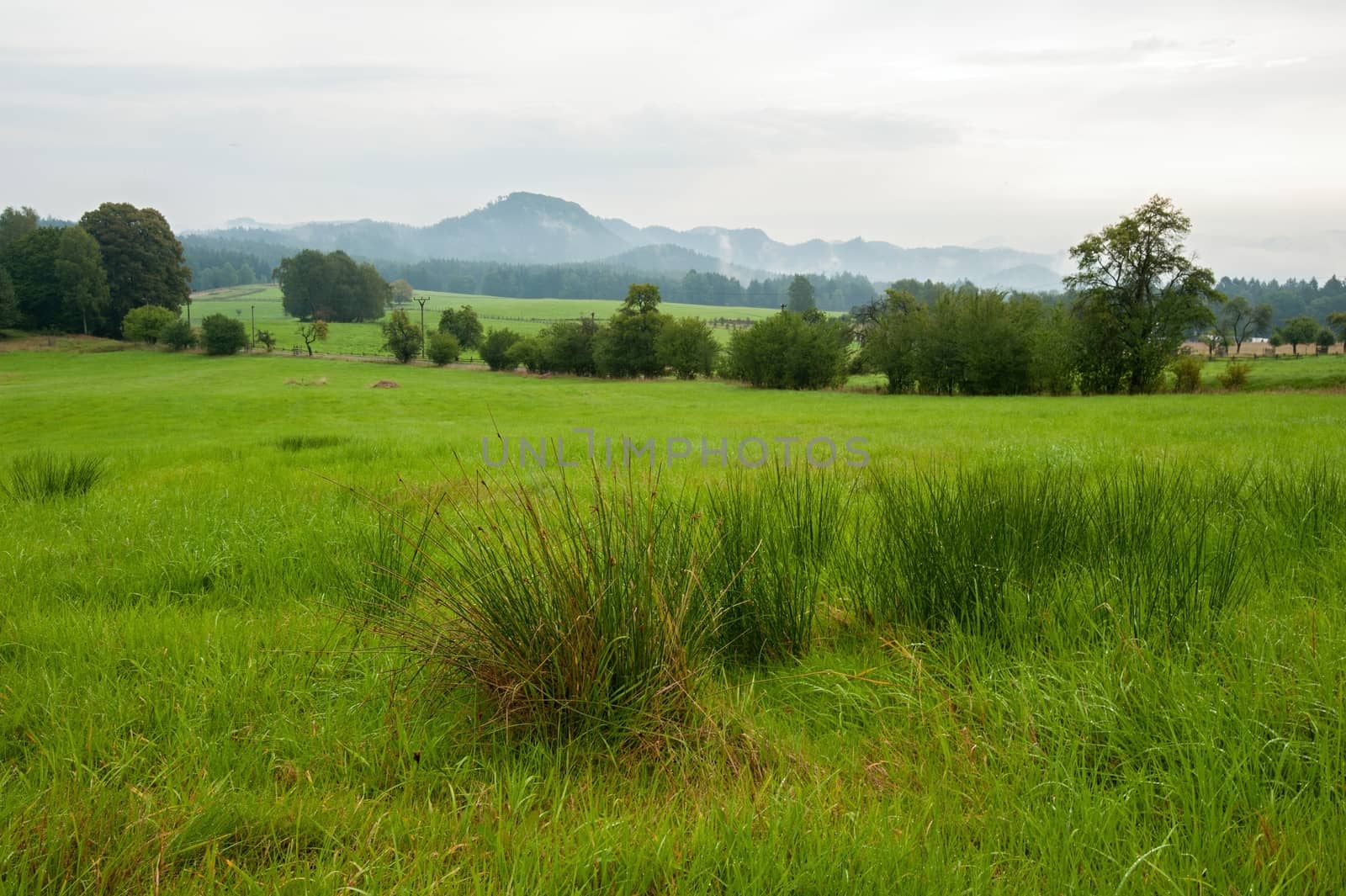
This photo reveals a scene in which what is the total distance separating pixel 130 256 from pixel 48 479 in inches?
3805

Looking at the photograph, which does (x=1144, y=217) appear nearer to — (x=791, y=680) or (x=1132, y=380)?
(x=1132, y=380)

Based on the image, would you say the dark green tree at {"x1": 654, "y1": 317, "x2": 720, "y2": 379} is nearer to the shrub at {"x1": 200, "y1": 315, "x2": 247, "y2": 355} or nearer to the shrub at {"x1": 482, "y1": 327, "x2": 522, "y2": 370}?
the shrub at {"x1": 482, "y1": 327, "x2": 522, "y2": 370}

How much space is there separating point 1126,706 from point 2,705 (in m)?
4.06

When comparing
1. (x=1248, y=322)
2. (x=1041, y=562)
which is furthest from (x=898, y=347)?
(x=1248, y=322)

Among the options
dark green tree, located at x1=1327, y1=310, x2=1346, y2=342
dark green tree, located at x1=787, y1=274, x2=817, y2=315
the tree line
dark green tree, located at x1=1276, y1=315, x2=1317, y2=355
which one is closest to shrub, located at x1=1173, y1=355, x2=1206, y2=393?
dark green tree, located at x1=1276, y1=315, x2=1317, y2=355

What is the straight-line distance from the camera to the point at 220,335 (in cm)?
7381

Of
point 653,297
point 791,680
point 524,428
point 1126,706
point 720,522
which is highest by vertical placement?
point 653,297

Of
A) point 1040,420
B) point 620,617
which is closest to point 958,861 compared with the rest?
point 620,617

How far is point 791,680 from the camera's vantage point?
284cm

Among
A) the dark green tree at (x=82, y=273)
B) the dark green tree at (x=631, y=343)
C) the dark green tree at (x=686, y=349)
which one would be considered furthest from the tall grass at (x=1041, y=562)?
the dark green tree at (x=82, y=273)

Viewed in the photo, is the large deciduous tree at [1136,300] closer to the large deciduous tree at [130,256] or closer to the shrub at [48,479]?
the shrub at [48,479]

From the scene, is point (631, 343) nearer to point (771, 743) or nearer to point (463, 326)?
point (463, 326)

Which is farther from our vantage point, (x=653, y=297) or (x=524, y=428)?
(x=653, y=297)

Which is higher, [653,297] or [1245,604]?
[653,297]
